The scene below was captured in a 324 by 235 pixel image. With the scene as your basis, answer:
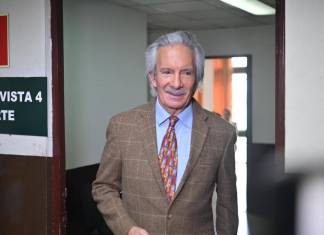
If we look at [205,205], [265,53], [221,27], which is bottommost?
[205,205]

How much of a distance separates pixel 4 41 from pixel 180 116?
1.98 meters

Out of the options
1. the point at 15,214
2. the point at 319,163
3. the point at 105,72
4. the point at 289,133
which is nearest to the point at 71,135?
the point at 105,72


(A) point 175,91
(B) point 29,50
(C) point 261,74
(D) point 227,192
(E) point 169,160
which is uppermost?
(C) point 261,74

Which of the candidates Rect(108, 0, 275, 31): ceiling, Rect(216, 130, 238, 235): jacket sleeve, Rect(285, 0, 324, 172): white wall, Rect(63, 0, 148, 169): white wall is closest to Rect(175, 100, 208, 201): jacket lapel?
Rect(216, 130, 238, 235): jacket sleeve

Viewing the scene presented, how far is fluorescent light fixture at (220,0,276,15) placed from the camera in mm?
5055

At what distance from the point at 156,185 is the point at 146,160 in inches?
4.0

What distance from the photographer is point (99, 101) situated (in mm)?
4832

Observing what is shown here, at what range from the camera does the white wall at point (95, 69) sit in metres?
4.41

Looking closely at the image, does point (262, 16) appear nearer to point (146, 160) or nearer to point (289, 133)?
point (289, 133)

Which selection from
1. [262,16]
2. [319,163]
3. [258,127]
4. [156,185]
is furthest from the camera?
[258,127]

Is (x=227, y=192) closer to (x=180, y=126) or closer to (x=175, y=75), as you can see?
(x=180, y=126)

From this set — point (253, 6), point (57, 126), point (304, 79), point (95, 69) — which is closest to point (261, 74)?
point (253, 6)

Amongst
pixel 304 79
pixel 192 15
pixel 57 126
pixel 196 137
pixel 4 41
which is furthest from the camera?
pixel 192 15

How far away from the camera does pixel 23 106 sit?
3.25 metres
